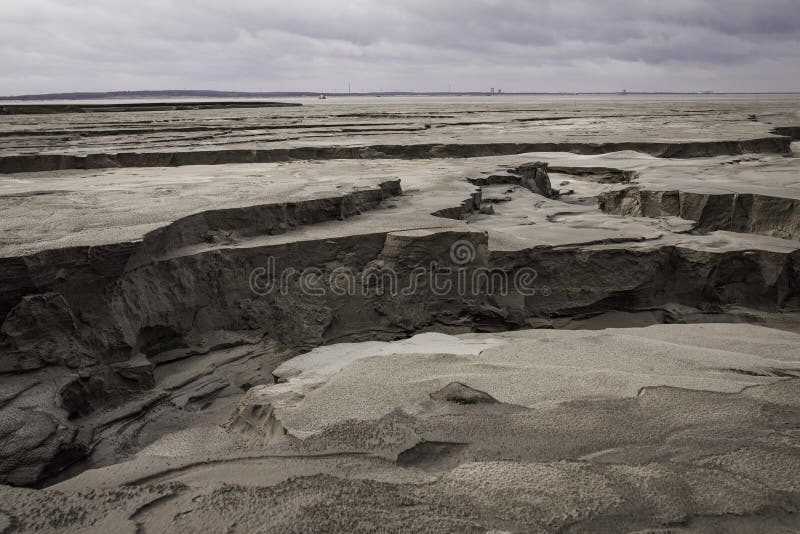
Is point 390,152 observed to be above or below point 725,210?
above

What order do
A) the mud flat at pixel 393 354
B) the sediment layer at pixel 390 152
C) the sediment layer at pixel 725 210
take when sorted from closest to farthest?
the mud flat at pixel 393 354 → the sediment layer at pixel 725 210 → the sediment layer at pixel 390 152

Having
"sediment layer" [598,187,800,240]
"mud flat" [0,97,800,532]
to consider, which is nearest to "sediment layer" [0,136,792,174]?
"mud flat" [0,97,800,532]

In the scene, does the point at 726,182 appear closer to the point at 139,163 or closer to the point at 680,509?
the point at 680,509

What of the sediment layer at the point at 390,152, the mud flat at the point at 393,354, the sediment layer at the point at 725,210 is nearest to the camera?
the mud flat at the point at 393,354

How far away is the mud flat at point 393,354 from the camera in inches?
60.4

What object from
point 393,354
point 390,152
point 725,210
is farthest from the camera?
point 390,152

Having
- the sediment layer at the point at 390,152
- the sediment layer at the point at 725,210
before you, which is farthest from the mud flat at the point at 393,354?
the sediment layer at the point at 390,152

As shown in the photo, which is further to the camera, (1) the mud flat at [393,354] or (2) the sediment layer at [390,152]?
(2) the sediment layer at [390,152]

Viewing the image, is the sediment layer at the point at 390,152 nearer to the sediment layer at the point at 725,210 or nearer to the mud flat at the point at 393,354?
the mud flat at the point at 393,354

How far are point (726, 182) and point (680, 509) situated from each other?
4.80m

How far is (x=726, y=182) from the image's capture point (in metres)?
5.48

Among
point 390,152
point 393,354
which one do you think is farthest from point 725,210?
point 390,152

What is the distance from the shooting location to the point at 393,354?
2.54 m

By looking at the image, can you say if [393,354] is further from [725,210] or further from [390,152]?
[390,152]
